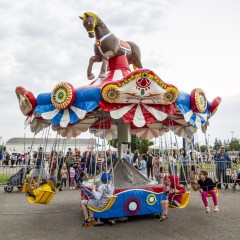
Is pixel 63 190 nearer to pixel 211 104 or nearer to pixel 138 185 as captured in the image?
pixel 138 185

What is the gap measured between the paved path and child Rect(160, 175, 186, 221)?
300mm

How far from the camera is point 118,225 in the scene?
5859 mm

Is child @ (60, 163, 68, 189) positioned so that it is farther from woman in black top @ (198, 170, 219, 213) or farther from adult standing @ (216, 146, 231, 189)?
woman in black top @ (198, 170, 219, 213)

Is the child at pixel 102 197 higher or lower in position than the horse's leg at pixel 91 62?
lower

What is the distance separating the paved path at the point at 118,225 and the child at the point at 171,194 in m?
0.30

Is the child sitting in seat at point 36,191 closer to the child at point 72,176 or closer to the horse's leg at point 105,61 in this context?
the horse's leg at point 105,61

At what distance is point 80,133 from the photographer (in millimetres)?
9539

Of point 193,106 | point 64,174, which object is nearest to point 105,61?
point 193,106

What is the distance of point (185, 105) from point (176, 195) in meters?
1.87

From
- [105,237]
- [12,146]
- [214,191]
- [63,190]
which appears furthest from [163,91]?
[12,146]

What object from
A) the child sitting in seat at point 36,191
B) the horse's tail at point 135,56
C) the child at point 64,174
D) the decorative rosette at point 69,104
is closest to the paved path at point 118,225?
the child sitting in seat at point 36,191

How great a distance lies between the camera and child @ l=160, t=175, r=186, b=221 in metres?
6.15

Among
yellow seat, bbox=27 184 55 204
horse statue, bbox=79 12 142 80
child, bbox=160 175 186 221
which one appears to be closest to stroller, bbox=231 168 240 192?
child, bbox=160 175 186 221

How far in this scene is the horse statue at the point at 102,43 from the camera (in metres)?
6.46
